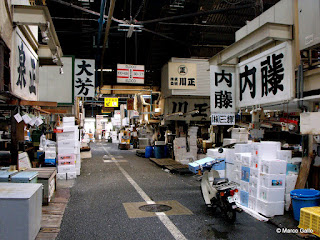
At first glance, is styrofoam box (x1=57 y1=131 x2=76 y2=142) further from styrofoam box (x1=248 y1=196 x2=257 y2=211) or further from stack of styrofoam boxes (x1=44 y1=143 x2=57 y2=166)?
styrofoam box (x1=248 y1=196 x2=257 y2=211)

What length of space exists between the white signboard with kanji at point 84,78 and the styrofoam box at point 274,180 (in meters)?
10.4

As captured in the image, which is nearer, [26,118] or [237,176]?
[26,118]

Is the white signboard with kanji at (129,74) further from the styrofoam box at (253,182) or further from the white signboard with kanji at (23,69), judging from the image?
the styrofoam box at (253,182)

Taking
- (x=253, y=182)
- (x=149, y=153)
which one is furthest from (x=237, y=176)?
(x=149, y=153)

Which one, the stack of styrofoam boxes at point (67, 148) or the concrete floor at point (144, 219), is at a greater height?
the stack of styrofoam boxes at point (67, 148)

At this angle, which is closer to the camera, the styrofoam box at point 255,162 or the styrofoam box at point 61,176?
the styrofoam box at point 255,162

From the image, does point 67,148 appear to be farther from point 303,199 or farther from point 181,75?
point 303,199

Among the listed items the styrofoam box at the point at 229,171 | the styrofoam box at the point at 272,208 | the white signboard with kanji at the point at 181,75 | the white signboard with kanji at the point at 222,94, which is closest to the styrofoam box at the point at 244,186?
the styrofoam box at the point at 272,208

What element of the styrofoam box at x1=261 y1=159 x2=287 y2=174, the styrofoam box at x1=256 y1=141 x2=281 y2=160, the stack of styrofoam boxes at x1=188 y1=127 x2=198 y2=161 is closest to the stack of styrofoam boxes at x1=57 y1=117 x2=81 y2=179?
the stack of styrofoam boxes at x1=188 y1=127 x2=198 y2=161

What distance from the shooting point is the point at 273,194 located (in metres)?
7.94

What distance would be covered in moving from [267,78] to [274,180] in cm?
298

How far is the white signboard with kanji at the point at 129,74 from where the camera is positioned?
15.9 metres

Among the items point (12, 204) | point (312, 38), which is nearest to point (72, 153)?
point (12, 204)

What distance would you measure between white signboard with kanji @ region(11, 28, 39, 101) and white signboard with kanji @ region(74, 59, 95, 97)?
641cm
